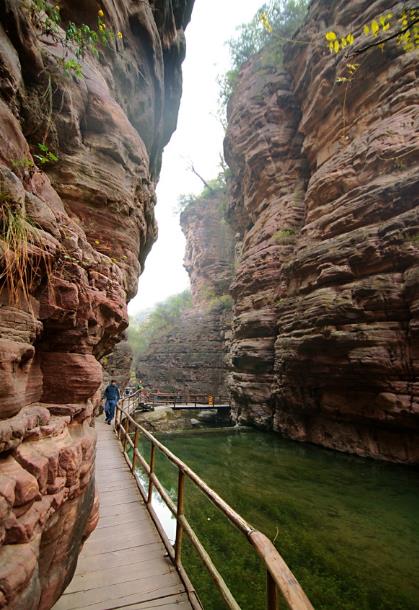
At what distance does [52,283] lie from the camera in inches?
111

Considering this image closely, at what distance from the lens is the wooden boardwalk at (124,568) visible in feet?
9.69

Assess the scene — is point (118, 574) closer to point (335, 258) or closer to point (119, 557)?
point (119, 557)

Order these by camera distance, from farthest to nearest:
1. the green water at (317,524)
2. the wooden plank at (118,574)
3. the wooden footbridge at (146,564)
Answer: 1. the green water at (317,524)
2. the wooden plank at (118,574)
3. the wooden footbridge at (146,564)

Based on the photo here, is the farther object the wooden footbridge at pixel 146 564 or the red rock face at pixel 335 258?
the red rock face at pixel 335 258

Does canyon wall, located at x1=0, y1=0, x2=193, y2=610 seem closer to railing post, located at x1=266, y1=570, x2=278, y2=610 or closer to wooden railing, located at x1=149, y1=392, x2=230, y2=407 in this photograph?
railing post, located at x1=266, y1=570, x2=278, y2=610

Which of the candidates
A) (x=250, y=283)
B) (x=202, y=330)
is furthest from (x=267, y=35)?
(x=202, y=330)

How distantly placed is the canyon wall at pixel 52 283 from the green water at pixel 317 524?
281 cm

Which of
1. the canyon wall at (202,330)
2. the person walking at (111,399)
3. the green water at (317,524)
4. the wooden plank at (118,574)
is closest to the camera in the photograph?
the wooden plank at (118,574)

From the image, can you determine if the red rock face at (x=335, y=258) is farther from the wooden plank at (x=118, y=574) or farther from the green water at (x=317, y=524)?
the wooden plank at (x=118, y=574)

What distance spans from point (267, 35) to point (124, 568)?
93.4ft

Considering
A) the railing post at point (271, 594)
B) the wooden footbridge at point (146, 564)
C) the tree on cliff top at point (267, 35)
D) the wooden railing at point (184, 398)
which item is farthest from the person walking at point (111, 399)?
the tree on cliff top at point (267, 35)

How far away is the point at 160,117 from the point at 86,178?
6.34 meters

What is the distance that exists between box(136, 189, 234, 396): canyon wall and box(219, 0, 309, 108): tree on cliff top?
11383mm

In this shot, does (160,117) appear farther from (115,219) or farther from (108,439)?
(108,439)
